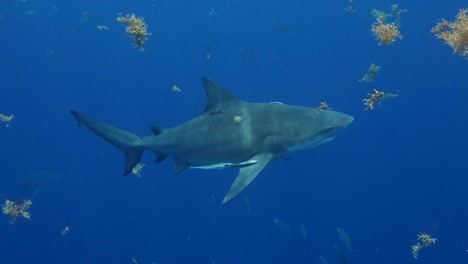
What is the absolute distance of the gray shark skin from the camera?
20.9 ft

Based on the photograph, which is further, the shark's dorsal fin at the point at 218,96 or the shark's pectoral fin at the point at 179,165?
Result: the shark's pectoral fin at the point at 179,165

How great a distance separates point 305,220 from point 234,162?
1909 cm

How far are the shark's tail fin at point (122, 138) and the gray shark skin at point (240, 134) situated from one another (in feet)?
0.06

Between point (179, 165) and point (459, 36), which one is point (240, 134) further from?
point (459, 36)

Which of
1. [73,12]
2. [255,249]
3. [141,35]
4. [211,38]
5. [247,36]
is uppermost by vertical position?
[73,12]

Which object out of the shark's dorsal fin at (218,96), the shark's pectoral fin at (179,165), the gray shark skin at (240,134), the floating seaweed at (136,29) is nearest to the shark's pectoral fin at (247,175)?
the gray shark skin at (240,134)

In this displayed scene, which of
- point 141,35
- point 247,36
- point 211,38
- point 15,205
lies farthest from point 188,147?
point 247,36

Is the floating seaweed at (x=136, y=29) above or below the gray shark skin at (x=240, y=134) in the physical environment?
above

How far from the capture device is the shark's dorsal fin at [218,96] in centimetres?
723

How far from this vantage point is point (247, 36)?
3903 centimetres

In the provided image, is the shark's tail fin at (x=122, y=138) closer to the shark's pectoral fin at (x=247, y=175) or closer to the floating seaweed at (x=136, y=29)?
the floating seaweed at (x=136, y=29)

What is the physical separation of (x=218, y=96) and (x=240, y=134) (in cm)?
83

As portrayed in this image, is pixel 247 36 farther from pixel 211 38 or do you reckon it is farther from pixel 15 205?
pixel 15 205

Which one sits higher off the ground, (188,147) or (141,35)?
(141,35)
